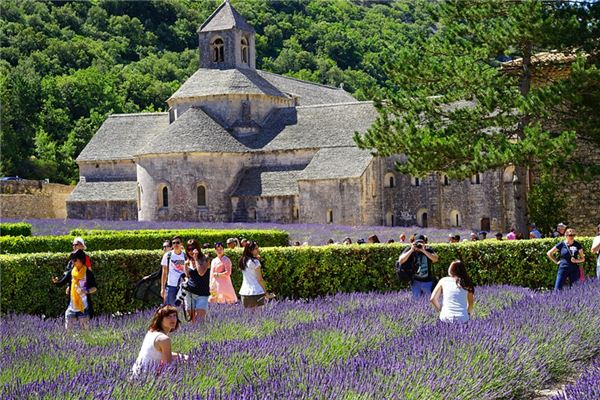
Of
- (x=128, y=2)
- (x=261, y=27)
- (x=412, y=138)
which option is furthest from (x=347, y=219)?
(x=128, y=2)

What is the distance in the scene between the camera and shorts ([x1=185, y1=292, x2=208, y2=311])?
13.6 meters

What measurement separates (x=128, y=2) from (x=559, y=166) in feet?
394

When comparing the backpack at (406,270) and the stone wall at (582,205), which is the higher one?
the stone wall at (582,205)

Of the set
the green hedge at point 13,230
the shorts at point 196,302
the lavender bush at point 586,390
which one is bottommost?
the lavender bush at point 586,390

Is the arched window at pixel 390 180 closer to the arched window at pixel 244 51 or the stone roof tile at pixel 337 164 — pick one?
the stone roof tile at pixel 337 164

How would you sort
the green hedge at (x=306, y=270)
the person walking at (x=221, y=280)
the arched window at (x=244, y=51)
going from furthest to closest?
the arched window at (x=244, y=51), the green hedge at (x=306, y=270), the person walking at (x=221, y=280)

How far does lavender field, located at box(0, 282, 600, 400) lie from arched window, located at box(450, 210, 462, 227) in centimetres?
3647

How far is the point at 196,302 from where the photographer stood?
44.7 feet

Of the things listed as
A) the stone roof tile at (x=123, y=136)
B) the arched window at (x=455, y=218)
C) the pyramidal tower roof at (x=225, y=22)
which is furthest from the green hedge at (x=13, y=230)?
the pyramidal tower roof at (x=225, y=22)

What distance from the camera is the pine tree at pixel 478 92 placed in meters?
25.6

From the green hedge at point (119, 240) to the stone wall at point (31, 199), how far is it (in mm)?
28923

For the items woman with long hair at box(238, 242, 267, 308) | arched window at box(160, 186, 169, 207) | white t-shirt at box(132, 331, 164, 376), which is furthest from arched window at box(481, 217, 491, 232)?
white t-shirt at box(132, 331, 164, 376)

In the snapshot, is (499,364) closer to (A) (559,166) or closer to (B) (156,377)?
(B) (156,377)

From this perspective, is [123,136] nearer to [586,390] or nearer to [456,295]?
[456,295]
